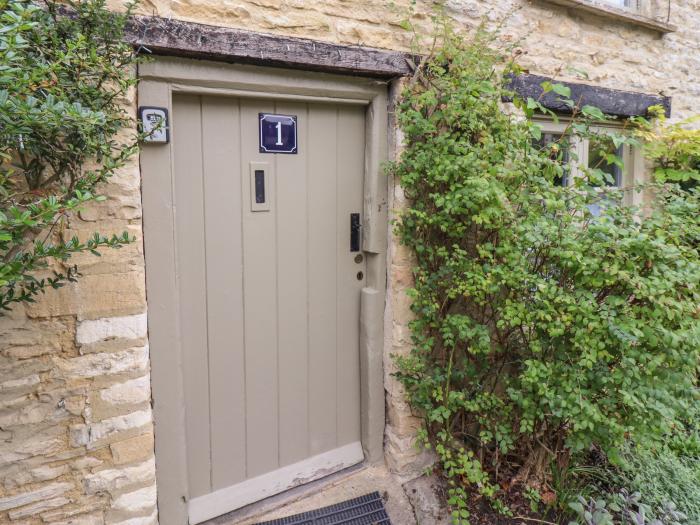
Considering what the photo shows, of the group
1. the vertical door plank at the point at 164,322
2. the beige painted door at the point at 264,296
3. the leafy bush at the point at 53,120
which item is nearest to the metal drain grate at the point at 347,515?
the beige painted door at the point at 264,296

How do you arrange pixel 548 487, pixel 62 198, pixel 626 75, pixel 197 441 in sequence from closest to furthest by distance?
pixel 62 198 → pixel 197 441 → pixel 548 487 → pixel 626 75

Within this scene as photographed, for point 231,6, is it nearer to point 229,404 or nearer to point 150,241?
point 150,241

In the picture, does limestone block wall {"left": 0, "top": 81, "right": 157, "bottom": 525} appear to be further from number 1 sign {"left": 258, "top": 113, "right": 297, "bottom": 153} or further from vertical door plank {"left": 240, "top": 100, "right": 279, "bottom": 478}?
number 1 sign {"left": 258, "top": 113, "right": 297, "bottom": 153}

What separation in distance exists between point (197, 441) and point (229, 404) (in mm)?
239

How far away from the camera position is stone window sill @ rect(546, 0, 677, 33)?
3441 millimetres

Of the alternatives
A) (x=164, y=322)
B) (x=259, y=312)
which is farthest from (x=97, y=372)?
(x=259, y=312)

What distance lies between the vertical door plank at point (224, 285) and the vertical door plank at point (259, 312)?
0.13 ft

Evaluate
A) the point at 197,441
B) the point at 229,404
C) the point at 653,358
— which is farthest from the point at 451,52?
the point at 197,441

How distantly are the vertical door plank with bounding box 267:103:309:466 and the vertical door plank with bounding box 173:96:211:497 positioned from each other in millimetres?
417

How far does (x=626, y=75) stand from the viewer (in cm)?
390

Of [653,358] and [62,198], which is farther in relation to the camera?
[653,358]

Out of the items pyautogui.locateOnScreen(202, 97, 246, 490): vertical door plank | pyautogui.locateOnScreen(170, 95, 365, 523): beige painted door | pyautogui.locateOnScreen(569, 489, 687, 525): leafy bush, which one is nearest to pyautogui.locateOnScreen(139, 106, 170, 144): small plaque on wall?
pyautogui.locateOnScreen(170, 95, 365, 523): beige painted door

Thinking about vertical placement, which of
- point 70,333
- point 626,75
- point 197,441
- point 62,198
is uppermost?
point 626,75

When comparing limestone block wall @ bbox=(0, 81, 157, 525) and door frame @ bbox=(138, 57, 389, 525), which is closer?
limestone block wall @ bbox=(0, 81, 157, 525)
